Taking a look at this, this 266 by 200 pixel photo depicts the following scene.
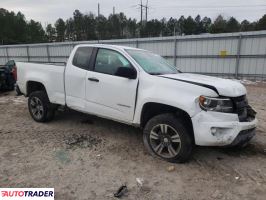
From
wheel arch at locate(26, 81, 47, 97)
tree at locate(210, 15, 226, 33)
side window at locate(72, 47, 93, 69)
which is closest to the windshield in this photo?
side window at locate(72, 47, 93, 69)

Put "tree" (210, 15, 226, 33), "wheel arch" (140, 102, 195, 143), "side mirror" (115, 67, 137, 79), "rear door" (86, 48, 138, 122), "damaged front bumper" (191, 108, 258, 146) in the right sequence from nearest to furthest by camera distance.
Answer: "damaged front bumper" (191, 108, 258, 146)
"wheel arch" (140, 102, 195, 143)
"side mirror" (115, 67, 137, 79)
"rear door" (86, 48, 138, 122)
"tree" (210, 15, 226, 33)

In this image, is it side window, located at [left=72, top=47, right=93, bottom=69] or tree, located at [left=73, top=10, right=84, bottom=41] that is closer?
side window, located at [left=72, top=47, right=93, bottom=69]

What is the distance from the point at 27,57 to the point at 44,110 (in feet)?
69.8

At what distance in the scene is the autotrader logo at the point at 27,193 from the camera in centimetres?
298

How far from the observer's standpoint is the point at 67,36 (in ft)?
257

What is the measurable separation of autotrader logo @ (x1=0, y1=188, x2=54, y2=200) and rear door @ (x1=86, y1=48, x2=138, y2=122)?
172 centimetres

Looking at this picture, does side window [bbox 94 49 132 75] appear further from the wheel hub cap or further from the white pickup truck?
the wheel hub cap

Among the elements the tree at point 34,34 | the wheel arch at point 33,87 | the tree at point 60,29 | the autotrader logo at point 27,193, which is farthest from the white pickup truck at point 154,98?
the tree at point 60,29

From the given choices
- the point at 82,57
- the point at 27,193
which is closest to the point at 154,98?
the point at 82,57

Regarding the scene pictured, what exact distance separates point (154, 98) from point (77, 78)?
5.94 feet

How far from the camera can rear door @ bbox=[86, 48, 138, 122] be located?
4.13m

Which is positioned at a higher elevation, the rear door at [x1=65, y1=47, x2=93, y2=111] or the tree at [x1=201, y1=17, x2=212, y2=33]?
the tree at [x1=201, y1=17, x2=212, y2=33]

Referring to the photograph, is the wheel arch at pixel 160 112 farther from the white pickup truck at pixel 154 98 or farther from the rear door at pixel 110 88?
the rear door at pixel 110 88

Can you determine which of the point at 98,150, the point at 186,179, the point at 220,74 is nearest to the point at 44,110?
the point at 98,150
